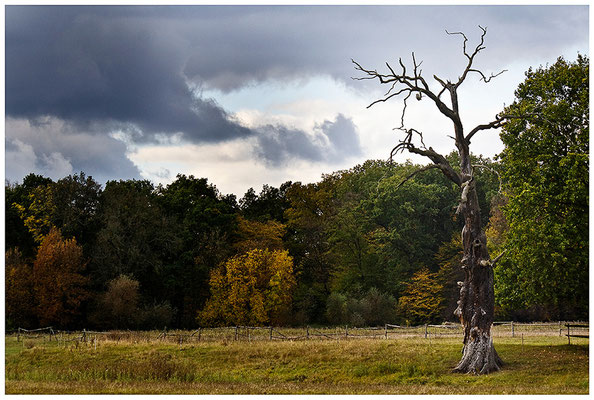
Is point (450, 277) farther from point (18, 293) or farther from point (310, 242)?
point (18, 293)

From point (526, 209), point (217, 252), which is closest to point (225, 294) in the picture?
point (217, 252)

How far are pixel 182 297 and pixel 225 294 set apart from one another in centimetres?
666

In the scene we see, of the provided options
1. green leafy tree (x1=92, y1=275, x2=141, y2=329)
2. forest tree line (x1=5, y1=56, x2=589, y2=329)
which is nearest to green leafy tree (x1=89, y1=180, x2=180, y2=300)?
forest tree line (x1=5, y1=56, x2=589, y2=329)

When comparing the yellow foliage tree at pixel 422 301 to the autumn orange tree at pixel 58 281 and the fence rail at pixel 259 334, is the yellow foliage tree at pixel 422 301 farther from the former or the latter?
the autumn orange tree at pixel 58 281

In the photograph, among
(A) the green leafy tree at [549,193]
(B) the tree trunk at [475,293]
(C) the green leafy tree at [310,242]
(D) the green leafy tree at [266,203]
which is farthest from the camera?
(D) the green leafy tree at [266,203]

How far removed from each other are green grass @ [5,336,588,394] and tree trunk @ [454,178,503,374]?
1020mm

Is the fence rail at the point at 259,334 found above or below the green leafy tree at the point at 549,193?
below

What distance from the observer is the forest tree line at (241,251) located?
164ft

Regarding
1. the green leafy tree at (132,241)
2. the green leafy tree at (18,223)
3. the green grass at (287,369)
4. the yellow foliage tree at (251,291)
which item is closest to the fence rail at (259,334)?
the green grass at (287,369)

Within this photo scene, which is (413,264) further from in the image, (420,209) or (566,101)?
(566,101)

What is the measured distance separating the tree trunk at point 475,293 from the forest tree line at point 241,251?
35.3ft

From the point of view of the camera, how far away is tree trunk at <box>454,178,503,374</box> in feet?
82.3

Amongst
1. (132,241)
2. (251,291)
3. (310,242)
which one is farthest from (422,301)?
(132,241)

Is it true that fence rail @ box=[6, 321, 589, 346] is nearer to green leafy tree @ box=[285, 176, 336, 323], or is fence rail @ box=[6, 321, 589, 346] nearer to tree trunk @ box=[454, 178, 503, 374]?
tree trunk @ box=[454, 178, 503, 374]
